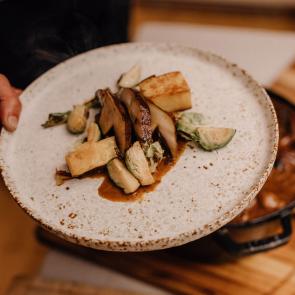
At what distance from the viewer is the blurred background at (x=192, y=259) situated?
153 centimetres

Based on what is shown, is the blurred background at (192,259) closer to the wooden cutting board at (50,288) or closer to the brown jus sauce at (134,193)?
the wooden cutting board at (50,288)

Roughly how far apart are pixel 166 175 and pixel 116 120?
0.57 ft

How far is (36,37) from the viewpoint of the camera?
1355mm

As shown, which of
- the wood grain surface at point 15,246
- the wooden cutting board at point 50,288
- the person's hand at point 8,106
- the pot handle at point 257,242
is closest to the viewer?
the person's hand at point 8,106

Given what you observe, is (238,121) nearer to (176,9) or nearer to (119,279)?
(119,279)

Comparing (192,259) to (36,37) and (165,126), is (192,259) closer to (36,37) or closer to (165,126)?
(165,126)

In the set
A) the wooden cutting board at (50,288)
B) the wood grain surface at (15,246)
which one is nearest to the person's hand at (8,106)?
the wooden cutting board at (50,288)

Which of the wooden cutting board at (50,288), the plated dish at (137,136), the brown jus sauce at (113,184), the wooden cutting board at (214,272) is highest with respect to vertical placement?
the plated dish at (137,136)

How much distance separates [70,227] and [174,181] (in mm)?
245

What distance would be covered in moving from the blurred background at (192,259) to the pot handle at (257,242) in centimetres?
21

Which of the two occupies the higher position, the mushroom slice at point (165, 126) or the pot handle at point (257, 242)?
the mushroom slice at point (165, 126)

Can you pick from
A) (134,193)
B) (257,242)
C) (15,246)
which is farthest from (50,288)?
(134,193)

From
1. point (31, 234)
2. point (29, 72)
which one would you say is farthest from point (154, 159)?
point (31, 234)

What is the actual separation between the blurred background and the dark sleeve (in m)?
0.68
